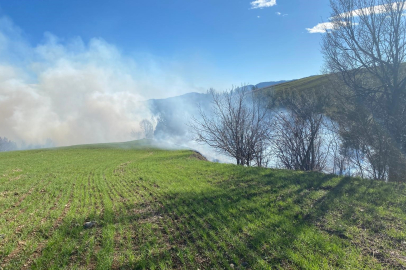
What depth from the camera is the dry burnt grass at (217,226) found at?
204 inches

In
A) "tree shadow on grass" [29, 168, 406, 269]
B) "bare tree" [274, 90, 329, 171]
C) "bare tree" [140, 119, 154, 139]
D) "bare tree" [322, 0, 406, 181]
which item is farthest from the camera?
"bare tree" [140, 119, 154, 139]

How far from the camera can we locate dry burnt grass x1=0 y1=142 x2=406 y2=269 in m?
5.18

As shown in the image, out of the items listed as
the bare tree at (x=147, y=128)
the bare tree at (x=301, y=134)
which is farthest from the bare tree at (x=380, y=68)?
the bare tree at (x=147, y=128)

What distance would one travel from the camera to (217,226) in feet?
22.3

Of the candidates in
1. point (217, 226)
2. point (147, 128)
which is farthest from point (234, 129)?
point (147, 128)

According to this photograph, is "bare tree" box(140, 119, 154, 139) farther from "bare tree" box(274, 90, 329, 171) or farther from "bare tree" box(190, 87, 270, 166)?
"bare tree" box(190, 87, 270, 166)

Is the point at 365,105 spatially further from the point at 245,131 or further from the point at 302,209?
the point at 302,209

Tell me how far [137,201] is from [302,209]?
21.9 ft

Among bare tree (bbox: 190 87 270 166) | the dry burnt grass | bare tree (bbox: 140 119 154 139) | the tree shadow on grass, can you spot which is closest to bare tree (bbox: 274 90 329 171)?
bare tree (bbox: 190 87 270 166)

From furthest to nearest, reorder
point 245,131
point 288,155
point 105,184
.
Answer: point 288,155, point 245,131, point 105,184

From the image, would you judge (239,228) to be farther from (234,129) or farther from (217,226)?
(234,129)

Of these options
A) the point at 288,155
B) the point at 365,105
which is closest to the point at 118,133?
the point at 288,155

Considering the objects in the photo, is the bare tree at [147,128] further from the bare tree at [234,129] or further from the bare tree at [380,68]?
the bare tree at [380,68]

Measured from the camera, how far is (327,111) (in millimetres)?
23453
